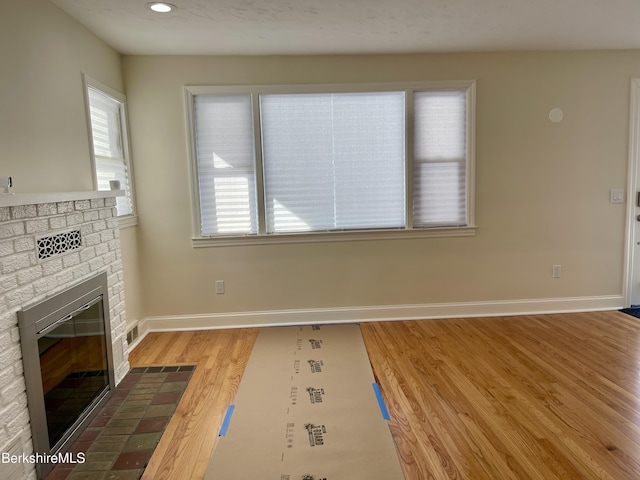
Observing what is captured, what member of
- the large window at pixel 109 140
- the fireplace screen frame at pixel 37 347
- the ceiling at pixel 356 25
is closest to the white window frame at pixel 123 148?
the large window at pixel 109 140

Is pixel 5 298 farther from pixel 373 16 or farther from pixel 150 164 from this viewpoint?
pixel 373 16

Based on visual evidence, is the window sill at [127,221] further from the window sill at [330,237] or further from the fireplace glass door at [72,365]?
the fireplace glass door at [72,365]

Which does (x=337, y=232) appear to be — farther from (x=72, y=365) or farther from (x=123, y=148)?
(x=72, y=365)

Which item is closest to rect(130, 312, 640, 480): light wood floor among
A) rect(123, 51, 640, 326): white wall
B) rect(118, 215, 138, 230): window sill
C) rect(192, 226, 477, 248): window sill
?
rect(123, 51, 640, 326): white wall

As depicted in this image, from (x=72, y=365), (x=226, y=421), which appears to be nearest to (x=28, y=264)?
(x=72, y=365)

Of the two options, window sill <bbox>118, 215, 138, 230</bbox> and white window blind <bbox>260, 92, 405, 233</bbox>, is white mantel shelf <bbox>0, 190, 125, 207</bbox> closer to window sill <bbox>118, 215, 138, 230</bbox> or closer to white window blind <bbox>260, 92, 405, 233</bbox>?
window sill <bbox>118, 215, 138, 230</bbox>

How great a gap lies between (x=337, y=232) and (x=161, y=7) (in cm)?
220

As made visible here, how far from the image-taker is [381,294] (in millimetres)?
A: 3975

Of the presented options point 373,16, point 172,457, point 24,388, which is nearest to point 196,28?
point 373,16

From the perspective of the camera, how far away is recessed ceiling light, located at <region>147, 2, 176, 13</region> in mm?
2529

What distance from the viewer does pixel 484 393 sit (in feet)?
8.57

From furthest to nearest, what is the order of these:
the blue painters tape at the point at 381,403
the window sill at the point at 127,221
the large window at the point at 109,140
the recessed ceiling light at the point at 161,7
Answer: the window sill at the point at 127,221 → the large window at the point at 109,140 → the recessed ceiling light at the point at 161,7 → the blue painters tape at the point at 381,403

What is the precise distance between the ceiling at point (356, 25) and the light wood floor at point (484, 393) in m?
2.46

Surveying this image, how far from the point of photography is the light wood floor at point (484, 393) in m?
2.00
